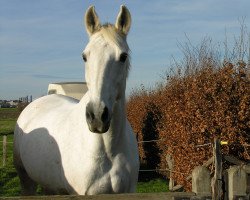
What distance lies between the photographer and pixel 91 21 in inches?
164

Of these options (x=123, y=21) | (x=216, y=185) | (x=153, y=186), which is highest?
(x=123, y=21)

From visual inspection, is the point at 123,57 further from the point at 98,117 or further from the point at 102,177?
the point at 102,177

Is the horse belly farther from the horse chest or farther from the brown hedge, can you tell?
the brown hedge

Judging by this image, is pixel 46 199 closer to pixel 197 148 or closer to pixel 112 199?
pixel 112 199

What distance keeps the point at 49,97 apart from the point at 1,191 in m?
5.64

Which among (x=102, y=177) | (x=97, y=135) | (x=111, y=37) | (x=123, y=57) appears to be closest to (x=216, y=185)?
(x=102, y=177)

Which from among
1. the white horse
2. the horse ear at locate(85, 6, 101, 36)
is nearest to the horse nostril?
the white horse

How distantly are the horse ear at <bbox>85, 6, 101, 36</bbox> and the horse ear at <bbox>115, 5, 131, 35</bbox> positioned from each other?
0.19 meters

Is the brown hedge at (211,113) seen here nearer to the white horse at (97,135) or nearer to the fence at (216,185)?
the fence at (216,185)

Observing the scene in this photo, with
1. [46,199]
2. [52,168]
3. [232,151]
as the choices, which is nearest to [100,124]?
[46,199]

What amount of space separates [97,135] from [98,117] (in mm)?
676

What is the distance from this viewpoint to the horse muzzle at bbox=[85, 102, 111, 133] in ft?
11.3

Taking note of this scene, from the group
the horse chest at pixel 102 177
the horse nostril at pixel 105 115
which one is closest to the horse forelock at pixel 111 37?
the horse nostril at pixel 105 115

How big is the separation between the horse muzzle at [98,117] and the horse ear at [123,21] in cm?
101
